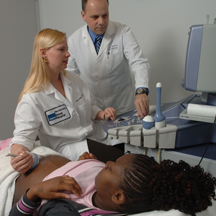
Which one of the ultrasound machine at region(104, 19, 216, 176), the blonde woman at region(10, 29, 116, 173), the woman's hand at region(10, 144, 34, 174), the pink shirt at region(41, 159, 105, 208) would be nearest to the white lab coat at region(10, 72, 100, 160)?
the blonde woman at region(10, 29, 116, 173)

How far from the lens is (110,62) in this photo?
197 centimetres

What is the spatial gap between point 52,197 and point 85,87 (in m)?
0.91

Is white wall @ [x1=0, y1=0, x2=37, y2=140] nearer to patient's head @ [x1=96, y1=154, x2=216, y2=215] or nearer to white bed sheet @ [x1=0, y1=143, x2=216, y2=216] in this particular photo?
white bed sheet @ [x1=0, y1=143, x2=216, y2=216]

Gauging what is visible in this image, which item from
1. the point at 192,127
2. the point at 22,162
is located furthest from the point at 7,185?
the point at 192,127

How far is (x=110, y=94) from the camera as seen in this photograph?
212 cm

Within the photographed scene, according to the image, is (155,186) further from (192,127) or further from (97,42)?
(97,42)

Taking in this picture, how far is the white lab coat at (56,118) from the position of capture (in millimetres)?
1351

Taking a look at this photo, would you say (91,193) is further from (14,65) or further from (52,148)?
(14,65)

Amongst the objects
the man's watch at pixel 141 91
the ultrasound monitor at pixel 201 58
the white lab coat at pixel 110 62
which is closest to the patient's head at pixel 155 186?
the ultrasound monitor at pixel 201 58

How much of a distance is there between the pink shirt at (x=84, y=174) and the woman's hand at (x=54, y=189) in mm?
32

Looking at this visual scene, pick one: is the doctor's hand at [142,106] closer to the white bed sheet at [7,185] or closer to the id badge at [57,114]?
the id badge at [57,114]

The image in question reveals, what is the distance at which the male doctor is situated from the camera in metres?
1.72

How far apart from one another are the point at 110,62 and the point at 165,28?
A: 0.74 metres

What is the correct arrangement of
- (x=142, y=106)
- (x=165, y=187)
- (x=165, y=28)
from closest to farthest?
(x=165, y=187), (x=142, y=106), (x=165, y=28)
